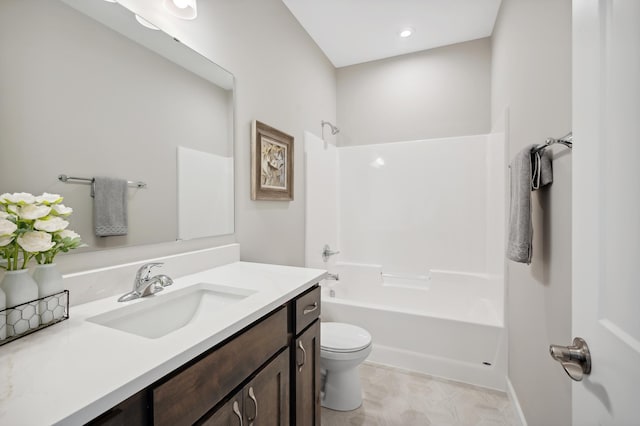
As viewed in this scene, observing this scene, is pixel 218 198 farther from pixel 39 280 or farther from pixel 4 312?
pixel 4 312

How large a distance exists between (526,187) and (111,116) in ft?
5.45

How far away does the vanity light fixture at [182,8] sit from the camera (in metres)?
1.20

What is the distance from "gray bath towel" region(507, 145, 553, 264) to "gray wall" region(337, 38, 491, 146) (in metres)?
1.69

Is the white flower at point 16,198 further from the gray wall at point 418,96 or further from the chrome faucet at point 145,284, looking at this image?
the gray wall at point 418,96

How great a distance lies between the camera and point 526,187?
1219 mm

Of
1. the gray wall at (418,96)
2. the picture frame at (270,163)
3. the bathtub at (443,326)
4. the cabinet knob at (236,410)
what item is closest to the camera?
the cabinet knob at (236,410)

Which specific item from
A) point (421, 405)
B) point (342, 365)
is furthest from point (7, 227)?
point (421, 405)

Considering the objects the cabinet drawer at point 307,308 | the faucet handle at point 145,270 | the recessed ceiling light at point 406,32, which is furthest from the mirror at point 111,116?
the recessed ceiling light at point 406,32

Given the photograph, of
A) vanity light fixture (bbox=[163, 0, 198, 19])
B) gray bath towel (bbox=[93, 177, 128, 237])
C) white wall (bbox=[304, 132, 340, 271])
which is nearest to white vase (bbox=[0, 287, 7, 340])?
gray bath towel (bbox=[93, 177, 128, 237])

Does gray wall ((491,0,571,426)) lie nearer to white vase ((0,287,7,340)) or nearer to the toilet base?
the toilet base

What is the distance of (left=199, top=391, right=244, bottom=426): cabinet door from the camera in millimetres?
726

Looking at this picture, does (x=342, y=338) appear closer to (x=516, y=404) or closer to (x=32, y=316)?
(x=516, y=404)

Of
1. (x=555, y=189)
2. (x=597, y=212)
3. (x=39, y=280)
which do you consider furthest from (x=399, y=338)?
(x=39, y=280)

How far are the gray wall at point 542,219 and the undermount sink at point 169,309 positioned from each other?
1.17m
